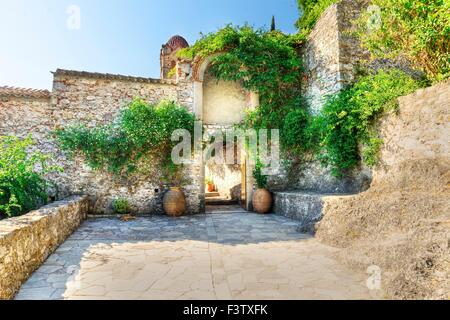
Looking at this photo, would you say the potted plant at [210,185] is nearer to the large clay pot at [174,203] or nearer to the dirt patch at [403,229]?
the large clay pot at [174,203]

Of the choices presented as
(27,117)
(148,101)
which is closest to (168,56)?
(148,101)

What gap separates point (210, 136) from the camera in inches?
348

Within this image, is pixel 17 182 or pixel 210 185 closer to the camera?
pixel 17 182

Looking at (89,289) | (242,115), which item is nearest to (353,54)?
(242,115)

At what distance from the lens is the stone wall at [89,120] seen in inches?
302

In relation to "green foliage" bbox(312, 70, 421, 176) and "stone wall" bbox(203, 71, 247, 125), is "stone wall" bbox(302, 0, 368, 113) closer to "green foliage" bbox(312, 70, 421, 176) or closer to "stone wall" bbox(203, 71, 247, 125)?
"green foliage" bbox(312, 70, 421, 176)

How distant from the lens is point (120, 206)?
25.8 feet

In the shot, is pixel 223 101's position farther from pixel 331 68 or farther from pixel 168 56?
pixel 168 56

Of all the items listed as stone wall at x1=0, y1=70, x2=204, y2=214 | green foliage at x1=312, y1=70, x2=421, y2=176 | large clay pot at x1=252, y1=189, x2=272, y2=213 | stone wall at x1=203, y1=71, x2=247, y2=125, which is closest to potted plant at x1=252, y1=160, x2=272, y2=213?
large clay pot at x1=252, y1=189, x2=272, y2=213

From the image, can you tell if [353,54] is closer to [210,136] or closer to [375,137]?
[375,137]

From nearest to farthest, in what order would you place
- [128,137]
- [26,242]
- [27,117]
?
[26,242]
[27,117]
[128,137]

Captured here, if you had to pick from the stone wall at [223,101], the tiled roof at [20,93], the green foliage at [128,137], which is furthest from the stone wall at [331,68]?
the tiled roof at [20,93]

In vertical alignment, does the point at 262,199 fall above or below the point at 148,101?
below

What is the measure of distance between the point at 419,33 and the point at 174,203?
22.3 ft
